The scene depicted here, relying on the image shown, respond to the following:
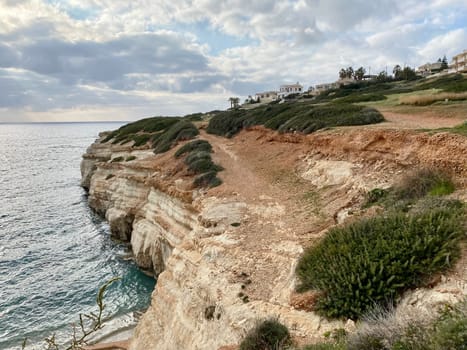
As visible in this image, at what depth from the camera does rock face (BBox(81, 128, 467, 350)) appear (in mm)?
8320

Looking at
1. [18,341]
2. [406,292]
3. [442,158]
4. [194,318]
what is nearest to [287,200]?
[442,158]

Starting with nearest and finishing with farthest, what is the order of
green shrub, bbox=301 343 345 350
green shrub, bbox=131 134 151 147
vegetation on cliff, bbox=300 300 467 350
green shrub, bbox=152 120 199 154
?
1. vegetation on cliff, bbox=300 300 467 350
2. green shrub, bbox=301 343 345 350
3. green shrub, bbox=152 120 199 154
4. green shrub, bbox=131 134 151 147

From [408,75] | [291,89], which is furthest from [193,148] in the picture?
[291,89]

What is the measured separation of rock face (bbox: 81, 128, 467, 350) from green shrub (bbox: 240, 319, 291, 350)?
1.02ft

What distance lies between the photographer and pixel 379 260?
7.26 m

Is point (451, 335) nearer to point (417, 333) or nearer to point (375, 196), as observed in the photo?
point (417, 333)

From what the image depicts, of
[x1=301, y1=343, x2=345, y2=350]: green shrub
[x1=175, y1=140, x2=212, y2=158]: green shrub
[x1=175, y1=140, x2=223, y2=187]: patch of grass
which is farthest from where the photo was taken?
[x1=175, y1=140, x2=212, y2=158]: green shrub

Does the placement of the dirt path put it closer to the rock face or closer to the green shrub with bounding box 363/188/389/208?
the rock face

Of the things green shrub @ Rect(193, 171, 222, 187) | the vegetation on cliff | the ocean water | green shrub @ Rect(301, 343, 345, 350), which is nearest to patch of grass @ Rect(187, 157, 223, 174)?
green shrub @ Rect(193, 171, 222, 187)

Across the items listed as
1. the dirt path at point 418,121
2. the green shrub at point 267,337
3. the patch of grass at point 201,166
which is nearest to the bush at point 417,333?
the green shrub at point 267,337

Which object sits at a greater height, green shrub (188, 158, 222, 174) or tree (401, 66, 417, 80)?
tree (401, 66, 417, 80)

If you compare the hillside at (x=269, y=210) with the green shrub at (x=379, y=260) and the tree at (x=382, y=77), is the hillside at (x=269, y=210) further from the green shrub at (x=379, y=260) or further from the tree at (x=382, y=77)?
the tree at (x=382, y=77)

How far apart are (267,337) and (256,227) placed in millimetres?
6384

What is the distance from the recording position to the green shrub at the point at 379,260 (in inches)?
265
